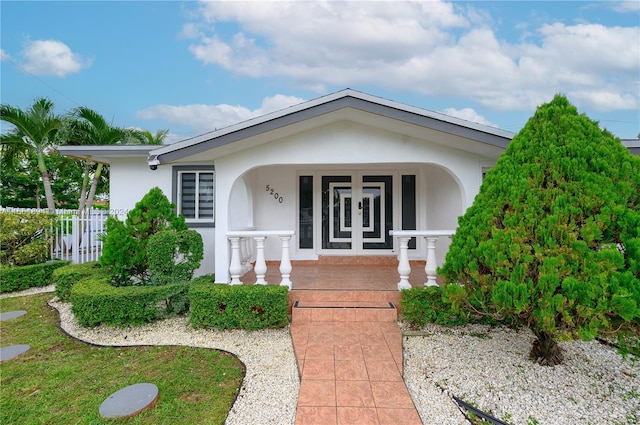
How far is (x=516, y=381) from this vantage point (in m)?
3.31

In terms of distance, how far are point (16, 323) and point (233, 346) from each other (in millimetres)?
4154

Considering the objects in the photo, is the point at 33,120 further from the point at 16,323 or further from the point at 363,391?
the point at 363,391

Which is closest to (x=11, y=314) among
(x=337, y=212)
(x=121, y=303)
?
(x=121, y=303)

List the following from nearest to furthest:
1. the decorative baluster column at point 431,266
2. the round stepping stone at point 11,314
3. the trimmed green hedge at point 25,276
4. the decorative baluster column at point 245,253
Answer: the decorative baluster column at point 431,266
the round stepping stone at point 11,314
the decorative baluster column at point 245,253
the trimmed green hedge at point 25,276

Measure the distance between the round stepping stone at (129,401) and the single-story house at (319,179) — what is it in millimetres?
2418

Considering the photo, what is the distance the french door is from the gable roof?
3428 millimetres

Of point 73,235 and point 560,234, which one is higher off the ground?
point 560,234

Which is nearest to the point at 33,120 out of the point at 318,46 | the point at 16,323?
the point at 16,323

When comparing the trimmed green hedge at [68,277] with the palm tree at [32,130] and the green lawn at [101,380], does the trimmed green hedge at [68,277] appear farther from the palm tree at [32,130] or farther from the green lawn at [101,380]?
the palm tree at [32,130]

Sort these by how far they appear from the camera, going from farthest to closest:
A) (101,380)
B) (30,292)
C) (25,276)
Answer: (25,276) → (30,292) → (101,380)

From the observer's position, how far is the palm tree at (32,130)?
11.7 metres

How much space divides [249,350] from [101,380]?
1654mm

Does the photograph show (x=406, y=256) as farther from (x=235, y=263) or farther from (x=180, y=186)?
(x=180, y=186)

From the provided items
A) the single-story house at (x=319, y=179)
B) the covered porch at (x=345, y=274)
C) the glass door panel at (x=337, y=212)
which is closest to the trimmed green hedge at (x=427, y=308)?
the single-story house at (x=319, y=179)
